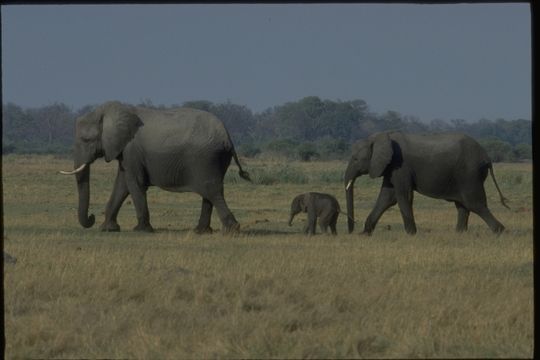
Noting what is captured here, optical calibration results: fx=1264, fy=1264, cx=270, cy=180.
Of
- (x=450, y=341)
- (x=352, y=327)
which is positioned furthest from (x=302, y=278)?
(x=450, y=341)

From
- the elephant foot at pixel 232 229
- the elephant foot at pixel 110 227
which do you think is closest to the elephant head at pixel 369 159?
the elephant foot at pixel 232 229

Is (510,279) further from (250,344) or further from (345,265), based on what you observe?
(250,344)

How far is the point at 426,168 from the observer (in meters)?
21.5

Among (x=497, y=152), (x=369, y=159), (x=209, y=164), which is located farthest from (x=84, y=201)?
(x=497, y=152)

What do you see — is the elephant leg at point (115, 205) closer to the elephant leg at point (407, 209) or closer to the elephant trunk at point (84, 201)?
the elephant trunk at point (84, 201)

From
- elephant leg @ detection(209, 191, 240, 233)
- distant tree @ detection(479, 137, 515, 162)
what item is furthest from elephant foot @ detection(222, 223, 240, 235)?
distant tree @ detection(479, 137, 515, 162)

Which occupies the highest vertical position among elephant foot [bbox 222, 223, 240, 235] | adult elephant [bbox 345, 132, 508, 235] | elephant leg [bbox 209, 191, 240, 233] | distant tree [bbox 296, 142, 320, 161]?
distant tree [bbox 296, 142, 320, 161]

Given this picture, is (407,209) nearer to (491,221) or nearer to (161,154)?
(491,221)

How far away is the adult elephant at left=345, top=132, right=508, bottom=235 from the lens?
2120 centimetres

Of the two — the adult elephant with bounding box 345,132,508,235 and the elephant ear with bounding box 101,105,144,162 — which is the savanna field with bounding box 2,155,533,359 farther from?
the elephant ear with bounding box 101,105,144,162

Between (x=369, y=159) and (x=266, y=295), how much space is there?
10502 mm

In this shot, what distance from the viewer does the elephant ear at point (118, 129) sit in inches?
836

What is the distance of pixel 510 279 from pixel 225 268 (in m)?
3.09

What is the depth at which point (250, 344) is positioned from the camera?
8.52m
